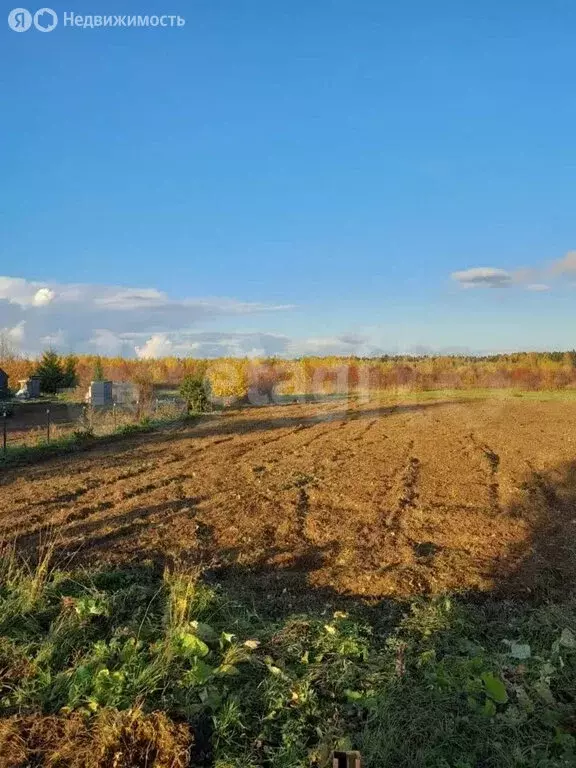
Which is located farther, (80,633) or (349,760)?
(80,633)

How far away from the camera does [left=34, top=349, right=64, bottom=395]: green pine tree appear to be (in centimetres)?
2970

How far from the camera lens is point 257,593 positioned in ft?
16.5

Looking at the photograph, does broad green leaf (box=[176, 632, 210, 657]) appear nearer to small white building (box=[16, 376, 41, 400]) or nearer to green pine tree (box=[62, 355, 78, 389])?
small white building (box=[16, 376, 41, 400])

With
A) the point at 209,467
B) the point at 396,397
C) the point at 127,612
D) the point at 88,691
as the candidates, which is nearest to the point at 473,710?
the point at 88,691

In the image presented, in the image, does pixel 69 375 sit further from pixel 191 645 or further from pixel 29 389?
pixel 191 645

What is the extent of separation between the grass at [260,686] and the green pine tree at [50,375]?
88.5 ft

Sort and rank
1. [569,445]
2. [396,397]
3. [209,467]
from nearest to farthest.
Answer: [209,467] < [569,445] < [396,397]

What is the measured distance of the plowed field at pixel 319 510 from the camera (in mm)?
5531

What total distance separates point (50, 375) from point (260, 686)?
28.7 metres

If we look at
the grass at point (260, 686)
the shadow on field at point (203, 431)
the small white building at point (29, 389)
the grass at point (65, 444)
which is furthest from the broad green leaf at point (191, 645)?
the small white building at point (29, 389)

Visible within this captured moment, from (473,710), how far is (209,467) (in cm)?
743

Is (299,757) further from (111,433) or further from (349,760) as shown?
(111,433)

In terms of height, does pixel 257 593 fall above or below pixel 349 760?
below

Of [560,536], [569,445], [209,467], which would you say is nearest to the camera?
[560,536]
